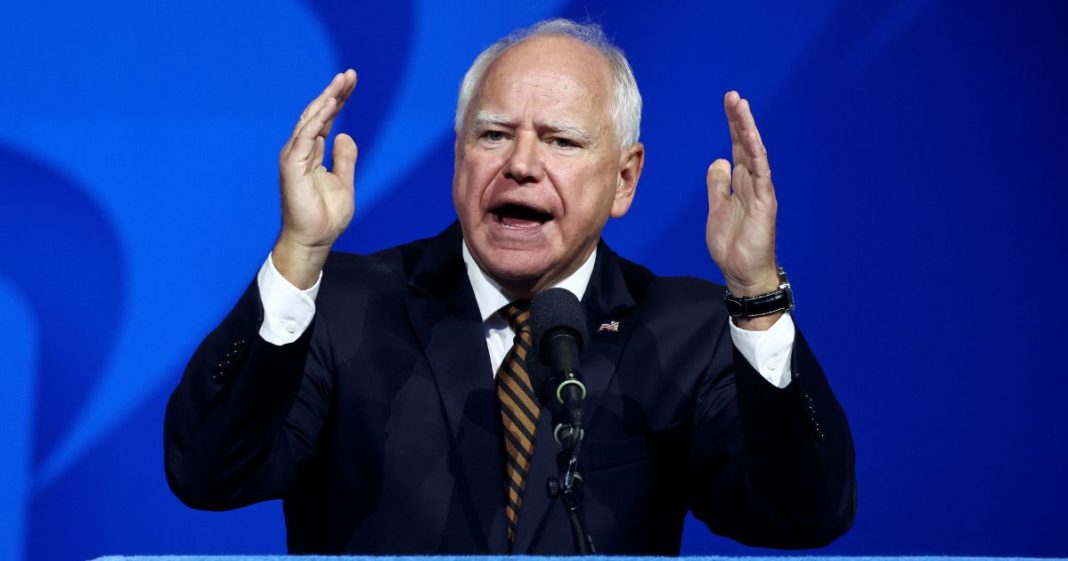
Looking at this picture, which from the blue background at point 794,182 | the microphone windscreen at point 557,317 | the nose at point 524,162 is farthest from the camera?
the blue background at point 794,182

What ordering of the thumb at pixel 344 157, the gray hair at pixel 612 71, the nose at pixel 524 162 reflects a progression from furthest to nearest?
the gray hair at pixel 612 71 < the nose at pixel 524 162 < the thumb at pixel 344 157

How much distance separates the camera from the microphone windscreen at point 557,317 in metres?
1.43

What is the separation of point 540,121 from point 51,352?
3.75 ft

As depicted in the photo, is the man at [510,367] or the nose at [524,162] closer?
the man at [510,367]

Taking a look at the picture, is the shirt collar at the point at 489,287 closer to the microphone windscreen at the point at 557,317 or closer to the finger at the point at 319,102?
Result: the finger at the point at 319,102

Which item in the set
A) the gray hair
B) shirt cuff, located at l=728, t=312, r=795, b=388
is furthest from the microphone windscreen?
the gray hair

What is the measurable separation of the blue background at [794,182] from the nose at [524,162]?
0.75m

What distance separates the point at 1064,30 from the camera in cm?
277

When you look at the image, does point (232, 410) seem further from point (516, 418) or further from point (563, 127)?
point (563, 127)

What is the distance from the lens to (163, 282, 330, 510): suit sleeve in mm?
1671

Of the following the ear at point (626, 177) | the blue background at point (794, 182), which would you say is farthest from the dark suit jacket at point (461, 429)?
the blue background at point (794, 182)

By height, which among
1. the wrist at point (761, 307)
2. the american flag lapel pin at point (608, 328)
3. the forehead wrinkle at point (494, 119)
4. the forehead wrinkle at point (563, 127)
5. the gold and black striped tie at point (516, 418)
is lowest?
the gold and black striped tie at point (516, 418)

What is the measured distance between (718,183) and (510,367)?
1.36 feet

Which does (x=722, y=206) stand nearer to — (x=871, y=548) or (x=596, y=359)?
(x=596, y=359)
